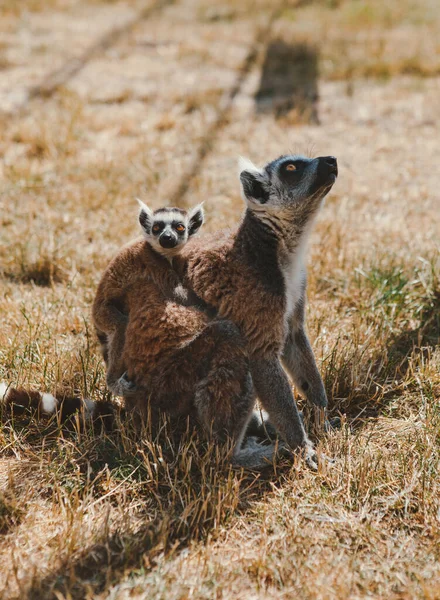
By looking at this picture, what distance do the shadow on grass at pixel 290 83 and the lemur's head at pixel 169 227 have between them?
521 cm

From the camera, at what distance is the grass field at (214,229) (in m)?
3.01

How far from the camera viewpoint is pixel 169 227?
4008 millimetres

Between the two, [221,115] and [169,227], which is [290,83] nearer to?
[221,115]

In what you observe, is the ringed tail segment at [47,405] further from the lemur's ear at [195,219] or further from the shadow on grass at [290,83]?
the shadow on grass at [290,83]

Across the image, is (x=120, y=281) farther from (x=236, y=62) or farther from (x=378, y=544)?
(x=236, y=62)

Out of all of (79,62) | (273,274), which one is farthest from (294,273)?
(79,62)

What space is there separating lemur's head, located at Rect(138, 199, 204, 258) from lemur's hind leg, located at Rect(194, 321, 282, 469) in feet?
2.02

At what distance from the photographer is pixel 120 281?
3922mm

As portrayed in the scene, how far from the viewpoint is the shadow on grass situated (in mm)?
9500

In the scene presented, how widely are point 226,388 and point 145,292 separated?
0.73m

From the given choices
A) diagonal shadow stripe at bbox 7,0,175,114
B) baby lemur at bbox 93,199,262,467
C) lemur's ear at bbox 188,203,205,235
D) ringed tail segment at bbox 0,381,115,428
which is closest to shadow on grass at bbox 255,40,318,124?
diagonal shadow stripe at bbox 7,0,175,114

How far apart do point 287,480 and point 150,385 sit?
902mm

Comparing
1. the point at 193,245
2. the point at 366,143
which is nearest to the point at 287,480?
the point at 193,245

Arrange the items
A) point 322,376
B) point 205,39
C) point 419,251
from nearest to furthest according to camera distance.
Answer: point 322,376 < point 419,251 < point 205,39
